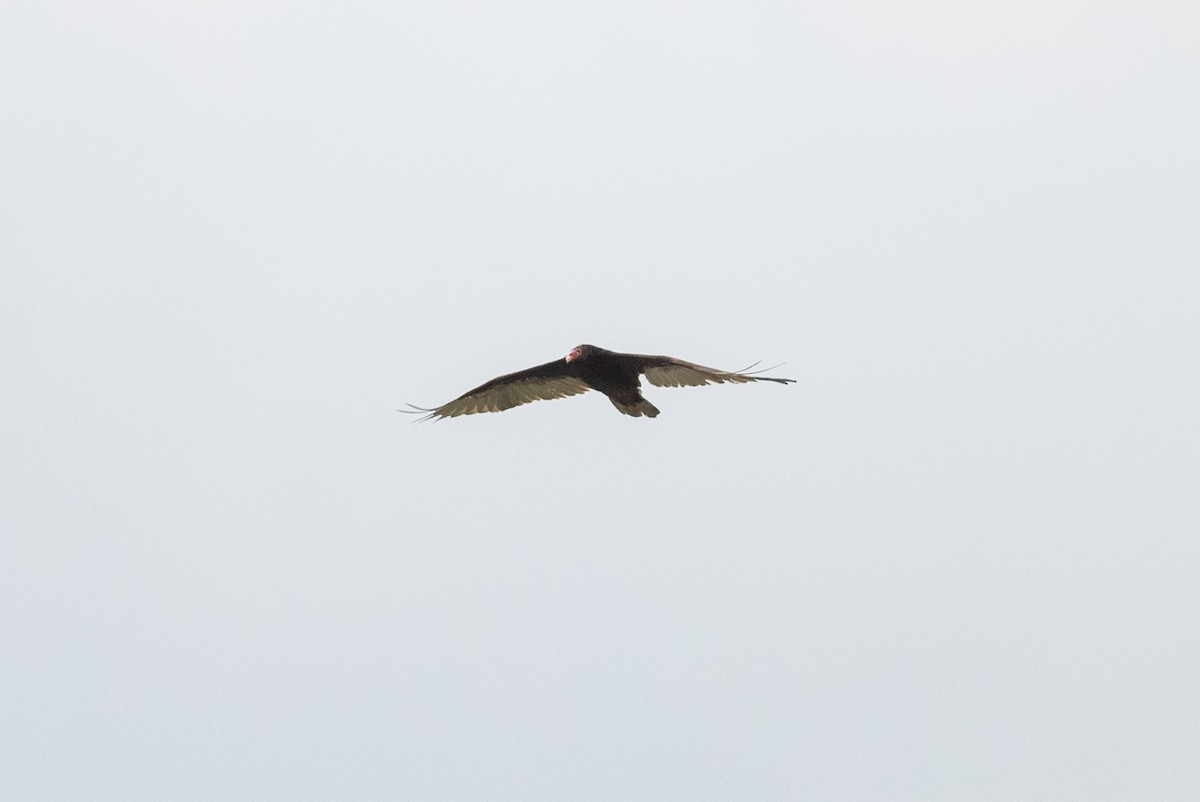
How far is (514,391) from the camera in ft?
79.0

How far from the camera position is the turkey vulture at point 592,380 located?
21703 millimetres

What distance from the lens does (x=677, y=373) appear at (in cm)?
2183

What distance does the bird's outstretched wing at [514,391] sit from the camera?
937 inches

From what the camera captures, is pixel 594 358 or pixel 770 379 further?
pixel 594 358

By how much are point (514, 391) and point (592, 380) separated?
5.49 ft

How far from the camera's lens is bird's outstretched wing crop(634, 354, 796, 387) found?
21306 mm

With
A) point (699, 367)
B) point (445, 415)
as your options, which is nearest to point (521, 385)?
point (445, 415)

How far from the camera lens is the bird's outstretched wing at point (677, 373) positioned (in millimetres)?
21306

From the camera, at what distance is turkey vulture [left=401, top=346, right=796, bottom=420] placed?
21.7 metres

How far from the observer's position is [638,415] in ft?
75.6

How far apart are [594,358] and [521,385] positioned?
198 centimetres

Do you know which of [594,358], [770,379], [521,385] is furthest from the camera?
[521,385]

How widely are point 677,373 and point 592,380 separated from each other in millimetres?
1292

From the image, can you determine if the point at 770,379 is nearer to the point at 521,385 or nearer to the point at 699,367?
the point at 699,367
